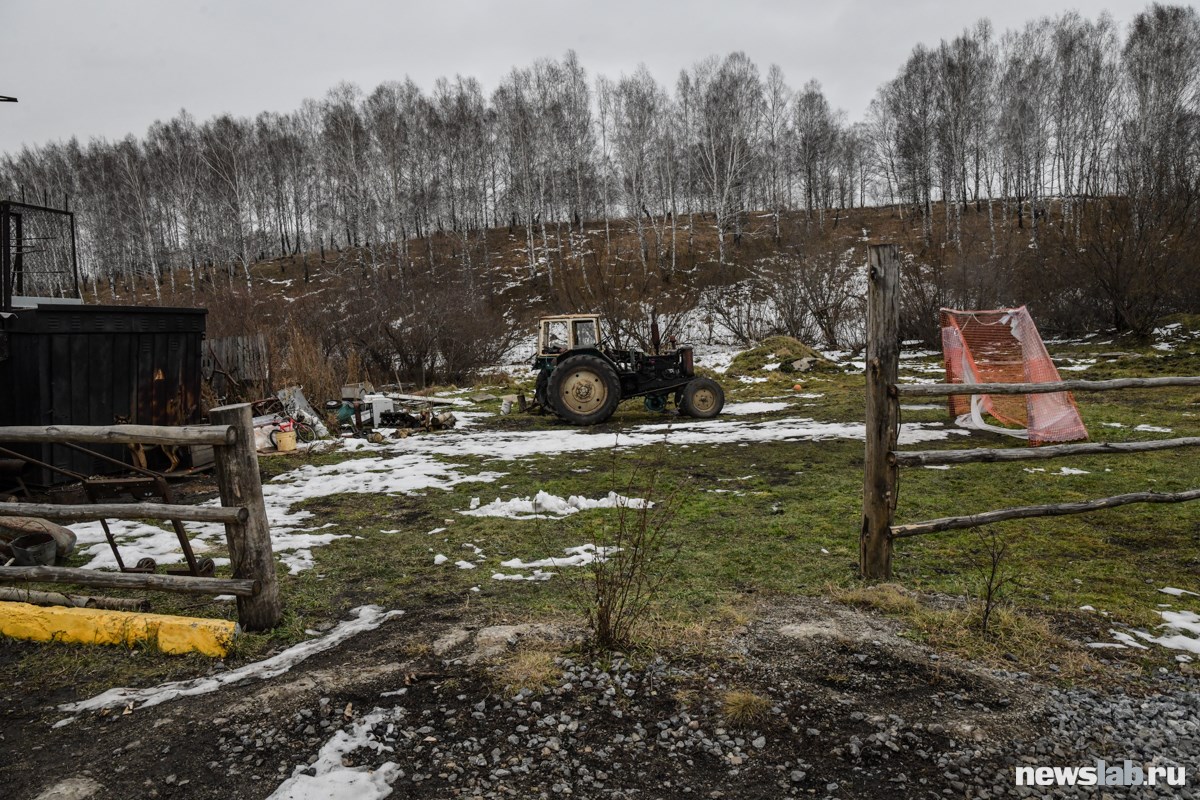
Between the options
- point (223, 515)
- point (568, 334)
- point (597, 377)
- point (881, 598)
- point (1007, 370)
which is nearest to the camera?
point (223, 515)

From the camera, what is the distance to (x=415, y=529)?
539 cm

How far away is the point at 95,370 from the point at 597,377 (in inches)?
254

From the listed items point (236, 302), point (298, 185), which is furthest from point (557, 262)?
point (236, 302)

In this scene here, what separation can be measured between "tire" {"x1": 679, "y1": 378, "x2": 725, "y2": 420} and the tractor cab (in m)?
1.77

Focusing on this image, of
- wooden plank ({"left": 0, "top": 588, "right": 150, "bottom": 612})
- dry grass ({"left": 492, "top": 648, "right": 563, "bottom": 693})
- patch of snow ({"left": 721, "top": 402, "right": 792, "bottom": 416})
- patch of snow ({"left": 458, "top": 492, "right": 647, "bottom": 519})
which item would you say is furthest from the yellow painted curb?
patch of snow ({"left": 721, "top": 402, "right": 792, "bottom": 416})

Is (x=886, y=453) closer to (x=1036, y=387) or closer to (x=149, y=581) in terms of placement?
(x=1036, y=387)

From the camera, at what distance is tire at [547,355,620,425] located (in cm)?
1062

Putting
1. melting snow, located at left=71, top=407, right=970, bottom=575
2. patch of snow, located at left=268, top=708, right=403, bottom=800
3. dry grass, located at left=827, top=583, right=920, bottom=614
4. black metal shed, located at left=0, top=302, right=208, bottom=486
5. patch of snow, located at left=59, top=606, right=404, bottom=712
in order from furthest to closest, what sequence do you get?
black metal shed, located at left=0, top=302, right=208, bottom=486
melting snow, located at left=71, top=407, right=970, bottom=575
dry grass, located at left=827, top=583, right=920, bottom=614
patch of snow, located at left=59, top=606, right=404, bottom=712
patch of snow, located at left=268, top=708, right=403, bottom=800

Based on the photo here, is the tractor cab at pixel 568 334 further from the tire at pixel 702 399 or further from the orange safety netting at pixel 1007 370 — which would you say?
the orange safety netting at pixel 1007 370

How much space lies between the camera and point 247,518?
3203mm

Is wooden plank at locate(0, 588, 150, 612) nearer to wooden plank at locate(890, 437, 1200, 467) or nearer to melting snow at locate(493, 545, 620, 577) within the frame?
melting snow at locate(493, 545, 620, 577)

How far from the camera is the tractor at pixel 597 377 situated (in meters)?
10.7

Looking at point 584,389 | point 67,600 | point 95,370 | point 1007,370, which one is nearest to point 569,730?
point 67,600

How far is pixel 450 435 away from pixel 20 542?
21.0ft
